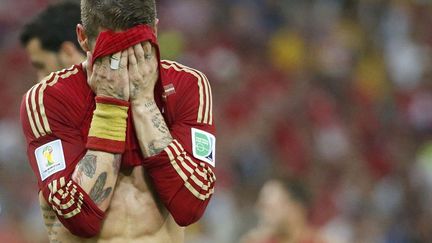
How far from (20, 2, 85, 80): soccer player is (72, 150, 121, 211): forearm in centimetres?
141

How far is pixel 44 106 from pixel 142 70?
34 centimetres

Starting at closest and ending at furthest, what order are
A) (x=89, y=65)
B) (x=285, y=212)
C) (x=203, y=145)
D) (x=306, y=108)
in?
1. (x=89, y=65)
2. (x=203, y=145)
3. (x=285, y=212)
4. (x=306, y=108)

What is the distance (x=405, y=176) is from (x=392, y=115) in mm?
1143

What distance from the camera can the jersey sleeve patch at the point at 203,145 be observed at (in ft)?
12.3

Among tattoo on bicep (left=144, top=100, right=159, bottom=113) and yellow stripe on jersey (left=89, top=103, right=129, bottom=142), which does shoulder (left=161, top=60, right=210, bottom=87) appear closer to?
tattoo on bicep (left=144, top=100, right=159, bottom=113)

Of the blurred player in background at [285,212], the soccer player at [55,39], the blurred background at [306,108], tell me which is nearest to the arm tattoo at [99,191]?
the soccer player at [55,39]

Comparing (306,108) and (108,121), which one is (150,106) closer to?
(108,121)

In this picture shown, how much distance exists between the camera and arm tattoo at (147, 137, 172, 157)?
3.68 meters

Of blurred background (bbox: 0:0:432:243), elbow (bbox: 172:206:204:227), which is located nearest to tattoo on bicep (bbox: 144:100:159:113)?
elbow (bbox: 172:206:204:227)

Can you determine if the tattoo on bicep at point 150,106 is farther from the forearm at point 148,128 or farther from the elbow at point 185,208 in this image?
the elbow at point 185,208

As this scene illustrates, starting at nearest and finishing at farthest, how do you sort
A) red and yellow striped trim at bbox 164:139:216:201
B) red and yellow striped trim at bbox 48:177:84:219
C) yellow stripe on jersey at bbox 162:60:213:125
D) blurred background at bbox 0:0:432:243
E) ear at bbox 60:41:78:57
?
red and yellow striped trim at bbox 48:177:84:219
red and yellow striped trim at bbox 164:139:216:201
yellow stripe on jersey at bbox 162:60:213:125
ear at bbox 60:41:78:57
blurred background at bbox 0:0:432:243

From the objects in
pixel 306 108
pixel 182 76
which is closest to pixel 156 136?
pixel 182 76

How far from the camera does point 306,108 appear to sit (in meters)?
11.0

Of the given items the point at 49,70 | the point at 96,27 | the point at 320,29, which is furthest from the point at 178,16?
the point at 96,27
